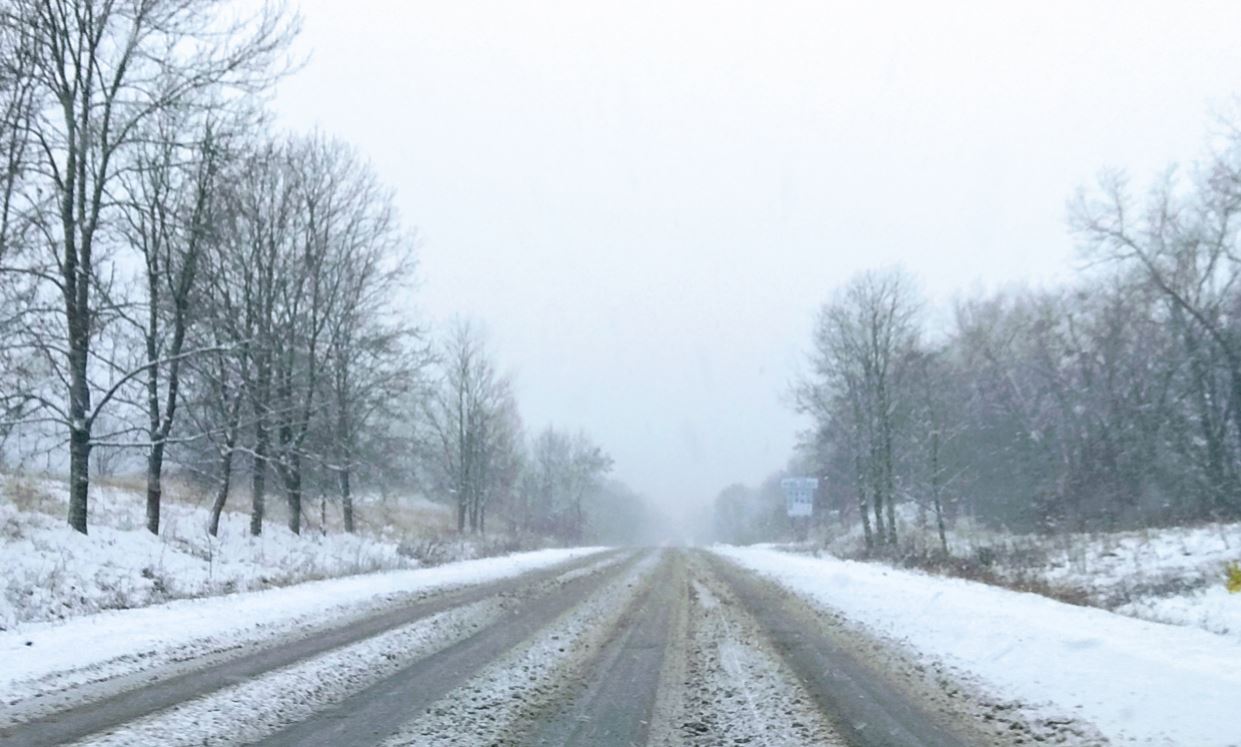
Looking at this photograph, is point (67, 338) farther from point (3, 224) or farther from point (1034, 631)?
point (1034, 631)

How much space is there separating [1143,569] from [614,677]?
1908cm

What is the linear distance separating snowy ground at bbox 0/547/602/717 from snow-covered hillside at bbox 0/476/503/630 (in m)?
0.94

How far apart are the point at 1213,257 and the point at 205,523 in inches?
1422

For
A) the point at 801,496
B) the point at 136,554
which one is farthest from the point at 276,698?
the point at 801,496

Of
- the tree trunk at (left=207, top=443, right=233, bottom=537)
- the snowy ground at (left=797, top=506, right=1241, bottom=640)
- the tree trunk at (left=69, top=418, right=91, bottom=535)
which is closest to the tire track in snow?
the snowy ground at (left=797, top=506, right=1241, bottom=640)

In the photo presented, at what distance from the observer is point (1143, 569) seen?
21984 millimetres

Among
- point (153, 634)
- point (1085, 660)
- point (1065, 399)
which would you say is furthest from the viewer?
point (1065, 399)

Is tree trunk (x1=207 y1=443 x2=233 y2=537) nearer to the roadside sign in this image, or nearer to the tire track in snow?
the tire track in snow

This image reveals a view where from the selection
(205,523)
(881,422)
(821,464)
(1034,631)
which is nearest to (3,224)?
(205,523)

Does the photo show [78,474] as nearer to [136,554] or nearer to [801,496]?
[136,554]

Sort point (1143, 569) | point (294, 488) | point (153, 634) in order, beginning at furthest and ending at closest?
point (294, 488) → point (1143, 569) → point (153, 634)

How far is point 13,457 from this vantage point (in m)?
18.2

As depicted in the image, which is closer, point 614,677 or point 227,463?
point 614,677

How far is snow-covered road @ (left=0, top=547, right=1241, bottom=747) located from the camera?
568 cm
